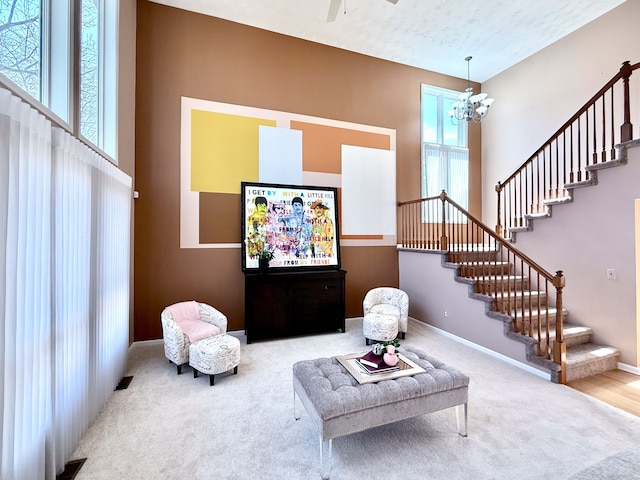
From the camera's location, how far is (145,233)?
4156 mm

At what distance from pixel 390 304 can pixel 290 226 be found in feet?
6.90

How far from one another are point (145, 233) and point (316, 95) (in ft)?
12.3

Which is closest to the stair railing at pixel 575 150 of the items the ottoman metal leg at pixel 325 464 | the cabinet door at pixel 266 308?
the cabinet door at pixel 266 308

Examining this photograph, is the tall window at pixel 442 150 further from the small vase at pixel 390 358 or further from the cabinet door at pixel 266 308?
the small vase at pixel 390 358

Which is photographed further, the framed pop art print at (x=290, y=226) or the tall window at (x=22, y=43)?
the framed pop art print at (x=290, y=226)

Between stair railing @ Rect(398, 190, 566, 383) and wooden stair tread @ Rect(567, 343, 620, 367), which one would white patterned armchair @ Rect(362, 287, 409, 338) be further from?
wooden stair tread @ Rect(567, 343, 620, 367)

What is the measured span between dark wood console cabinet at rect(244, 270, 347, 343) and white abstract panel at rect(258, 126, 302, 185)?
169 centimetres

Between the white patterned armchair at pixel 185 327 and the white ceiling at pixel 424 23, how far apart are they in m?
4.54

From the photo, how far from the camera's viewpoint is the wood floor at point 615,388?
2670 millimetres

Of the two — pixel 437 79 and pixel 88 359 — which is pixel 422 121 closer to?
pixel 437 79

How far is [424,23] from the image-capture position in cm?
470

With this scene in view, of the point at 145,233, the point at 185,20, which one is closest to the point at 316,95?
the point at 185,20

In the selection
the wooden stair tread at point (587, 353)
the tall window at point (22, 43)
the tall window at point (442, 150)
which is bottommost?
the wooden stair tread at point (587, 353)

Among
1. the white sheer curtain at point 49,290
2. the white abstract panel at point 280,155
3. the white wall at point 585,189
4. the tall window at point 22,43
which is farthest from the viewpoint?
the white abstract panel at point 280,155
